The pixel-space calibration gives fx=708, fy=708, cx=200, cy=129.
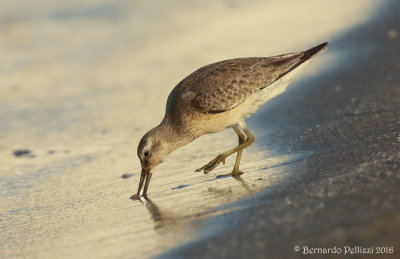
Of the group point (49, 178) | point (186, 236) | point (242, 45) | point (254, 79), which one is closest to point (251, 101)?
point (254, 79)

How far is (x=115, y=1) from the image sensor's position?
17.4 m

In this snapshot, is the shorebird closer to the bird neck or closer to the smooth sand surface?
the bird neck

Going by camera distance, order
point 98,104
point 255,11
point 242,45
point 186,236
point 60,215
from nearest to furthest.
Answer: point 186,236 → point 60,215 → point 98,104 → point 242,45 → point 255,11

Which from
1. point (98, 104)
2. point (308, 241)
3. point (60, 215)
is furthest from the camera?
point (98, 104)

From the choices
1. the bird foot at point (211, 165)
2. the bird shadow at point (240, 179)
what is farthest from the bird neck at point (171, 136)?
the bird shadow at point (240, 179)

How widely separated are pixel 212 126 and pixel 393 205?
3.17m

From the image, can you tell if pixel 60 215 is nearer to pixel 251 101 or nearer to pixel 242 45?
pixel 251 101

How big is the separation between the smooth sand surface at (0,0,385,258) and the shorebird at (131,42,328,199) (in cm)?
27

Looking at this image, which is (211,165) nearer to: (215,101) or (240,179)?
(240,179)

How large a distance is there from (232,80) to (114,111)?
10.5 feet

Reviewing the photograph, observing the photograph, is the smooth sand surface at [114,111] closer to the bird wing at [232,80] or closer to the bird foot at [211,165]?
the bird foot at [211,165]

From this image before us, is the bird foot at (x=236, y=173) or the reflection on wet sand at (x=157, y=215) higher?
the reflection on wet sand at (x=157, y=215)

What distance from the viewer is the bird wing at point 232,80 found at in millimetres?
7203

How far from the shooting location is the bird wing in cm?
720
